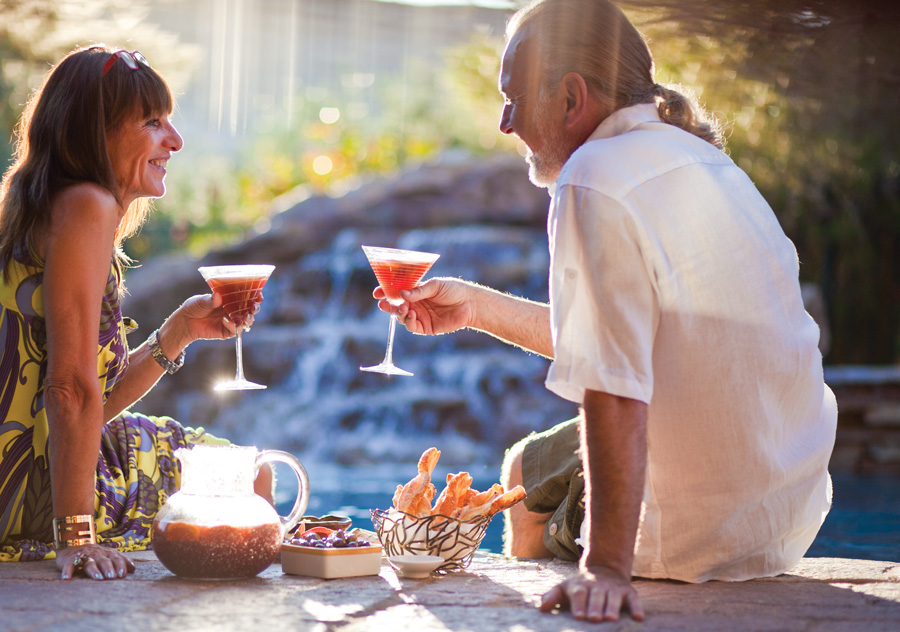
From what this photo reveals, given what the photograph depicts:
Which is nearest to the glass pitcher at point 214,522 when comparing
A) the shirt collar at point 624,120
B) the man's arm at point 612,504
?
the man's arm at point 612,504

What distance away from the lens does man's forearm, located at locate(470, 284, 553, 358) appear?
3307mm

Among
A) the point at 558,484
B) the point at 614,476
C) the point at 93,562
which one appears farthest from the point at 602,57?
the point at 93,562

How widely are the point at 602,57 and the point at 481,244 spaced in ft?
32.3

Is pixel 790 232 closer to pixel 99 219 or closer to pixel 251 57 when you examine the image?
pixel 99 219

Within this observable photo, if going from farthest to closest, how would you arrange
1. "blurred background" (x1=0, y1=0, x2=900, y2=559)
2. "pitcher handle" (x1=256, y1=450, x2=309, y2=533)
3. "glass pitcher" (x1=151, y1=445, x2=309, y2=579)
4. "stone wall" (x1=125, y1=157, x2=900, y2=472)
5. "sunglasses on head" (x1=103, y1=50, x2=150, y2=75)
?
"stone wall" (x1=125, y1=157, x2=900, y2=472), "blurred background" (x1=0, y1=0, x2=900, y2=559), "sunglasses on head" (x1=103, y1=50, x2=150, y2=75), "pitcher handle" (x1=256, y1=450, x2=309, y2=533), "glass pitcher" (x1=151, y1=445, x2=309, y2=579)

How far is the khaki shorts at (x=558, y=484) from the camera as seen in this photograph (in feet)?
9.46

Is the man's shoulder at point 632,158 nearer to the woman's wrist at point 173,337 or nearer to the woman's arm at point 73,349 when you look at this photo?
the woman's arm at point 73,349

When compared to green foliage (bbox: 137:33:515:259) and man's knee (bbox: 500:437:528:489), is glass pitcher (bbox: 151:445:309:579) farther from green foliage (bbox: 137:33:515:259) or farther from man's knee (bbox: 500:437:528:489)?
green foliage (bbox: 137:33:515:259)

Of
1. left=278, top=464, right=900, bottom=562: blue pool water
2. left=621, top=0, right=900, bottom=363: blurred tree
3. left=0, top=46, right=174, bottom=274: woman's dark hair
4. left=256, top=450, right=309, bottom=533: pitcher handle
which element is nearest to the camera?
left=256, top=450, right=309, bottom=533: pitcher handle

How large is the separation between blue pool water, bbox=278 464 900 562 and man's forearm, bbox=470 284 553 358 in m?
1.83

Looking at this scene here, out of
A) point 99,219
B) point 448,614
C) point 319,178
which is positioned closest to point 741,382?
point 448,614

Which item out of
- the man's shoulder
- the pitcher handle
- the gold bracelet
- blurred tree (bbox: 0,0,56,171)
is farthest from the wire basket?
blurred tree (bbox: 0,0,56,171)

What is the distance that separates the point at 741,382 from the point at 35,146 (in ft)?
6.67

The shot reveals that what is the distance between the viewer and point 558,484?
3.00 meters
